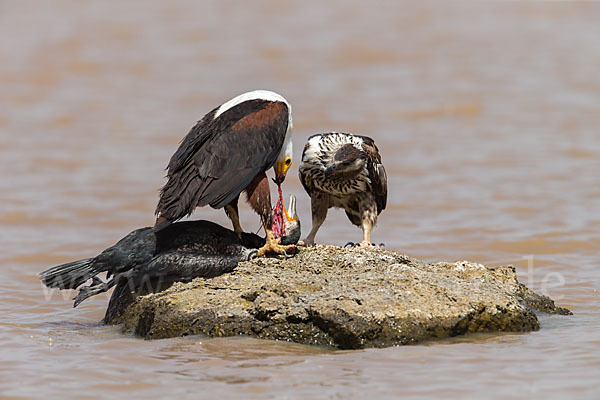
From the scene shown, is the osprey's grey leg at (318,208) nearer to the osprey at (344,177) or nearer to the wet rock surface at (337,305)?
the osprey at (344,177)

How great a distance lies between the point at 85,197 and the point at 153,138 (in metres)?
3.29

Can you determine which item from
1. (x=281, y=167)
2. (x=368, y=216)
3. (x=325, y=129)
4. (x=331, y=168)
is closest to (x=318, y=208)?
(x=368, y=216)

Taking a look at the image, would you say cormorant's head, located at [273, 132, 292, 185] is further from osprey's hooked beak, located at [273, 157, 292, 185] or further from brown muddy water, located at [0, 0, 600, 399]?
brown muddy water, located at [0, 0, 600, 399]

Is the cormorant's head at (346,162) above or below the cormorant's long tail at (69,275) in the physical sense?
above

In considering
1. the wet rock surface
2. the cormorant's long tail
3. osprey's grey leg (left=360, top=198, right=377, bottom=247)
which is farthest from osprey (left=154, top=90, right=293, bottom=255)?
osprey's grey leg (left=360, top=198, right=377, bottom=247)

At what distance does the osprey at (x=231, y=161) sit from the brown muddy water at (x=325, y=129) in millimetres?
1031

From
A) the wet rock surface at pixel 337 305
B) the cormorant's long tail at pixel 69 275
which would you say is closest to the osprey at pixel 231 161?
the wet rock surface at pixel 337 305

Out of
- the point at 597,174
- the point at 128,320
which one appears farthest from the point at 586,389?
the point at 597,174

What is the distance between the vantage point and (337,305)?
18.5ft

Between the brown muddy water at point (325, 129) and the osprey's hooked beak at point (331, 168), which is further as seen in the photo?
the osprey's hooked beak at point (331, 168)

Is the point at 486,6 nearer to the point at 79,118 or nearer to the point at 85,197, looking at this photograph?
the point at 79,118

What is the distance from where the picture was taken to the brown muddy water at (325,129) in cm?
536

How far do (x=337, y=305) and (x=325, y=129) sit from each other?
33.2 feet

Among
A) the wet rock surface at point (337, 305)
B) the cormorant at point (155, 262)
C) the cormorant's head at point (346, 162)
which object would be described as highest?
the cormorant's head at point (346, 162)
